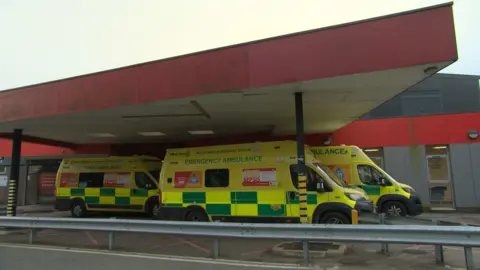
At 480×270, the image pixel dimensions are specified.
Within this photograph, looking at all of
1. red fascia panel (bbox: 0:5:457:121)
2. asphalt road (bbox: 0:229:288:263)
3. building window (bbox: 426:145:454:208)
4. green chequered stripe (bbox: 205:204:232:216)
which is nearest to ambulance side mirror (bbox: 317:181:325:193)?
asphalt road (bbox: 0:229:288:263)

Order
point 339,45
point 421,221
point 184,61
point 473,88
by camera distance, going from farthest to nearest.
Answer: point 473,88 < point 184,61 < point 421,221 < point 339,45

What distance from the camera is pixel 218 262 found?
729 cm

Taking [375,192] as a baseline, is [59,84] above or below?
above

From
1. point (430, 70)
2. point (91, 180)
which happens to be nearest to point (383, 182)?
point (430, 70)

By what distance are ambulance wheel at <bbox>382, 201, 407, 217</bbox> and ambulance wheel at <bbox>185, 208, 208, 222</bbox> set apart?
20.5 ft

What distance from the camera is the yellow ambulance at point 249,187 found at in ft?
33.6

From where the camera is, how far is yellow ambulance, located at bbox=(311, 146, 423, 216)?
13273mm

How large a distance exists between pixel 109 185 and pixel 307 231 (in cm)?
1158

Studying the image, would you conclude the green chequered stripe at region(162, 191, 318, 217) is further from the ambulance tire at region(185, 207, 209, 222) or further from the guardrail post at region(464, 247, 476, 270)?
the guardrail post at region(464, 247, 476, 270)

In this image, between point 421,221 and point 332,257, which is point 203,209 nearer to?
point 332,257

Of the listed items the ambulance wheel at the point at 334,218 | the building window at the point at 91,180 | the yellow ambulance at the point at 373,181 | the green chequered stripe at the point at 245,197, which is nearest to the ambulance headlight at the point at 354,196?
the ambulance wheel at the point at 334,218

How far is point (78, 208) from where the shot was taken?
16.9 m

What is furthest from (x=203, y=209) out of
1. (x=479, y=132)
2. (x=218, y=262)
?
(x=479, y=132)

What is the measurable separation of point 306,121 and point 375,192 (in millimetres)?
3449
